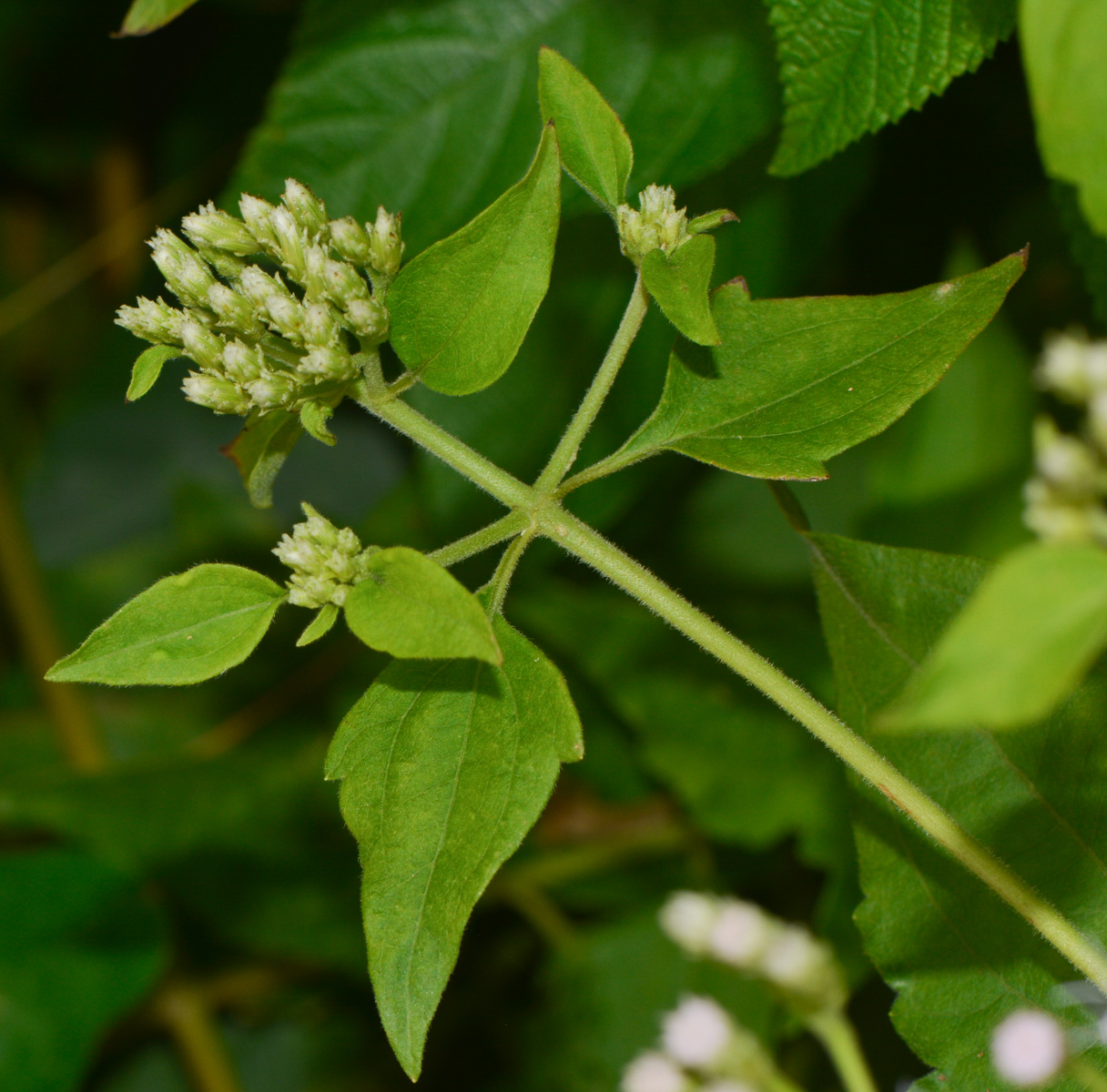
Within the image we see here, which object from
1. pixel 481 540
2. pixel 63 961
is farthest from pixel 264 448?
pixel 63 961

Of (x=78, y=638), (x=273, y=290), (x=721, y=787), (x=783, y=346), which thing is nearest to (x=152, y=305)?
(x=273, y=290)

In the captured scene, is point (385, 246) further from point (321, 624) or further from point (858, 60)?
point (858, 60)

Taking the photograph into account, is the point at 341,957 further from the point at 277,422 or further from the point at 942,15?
the point at 942,15

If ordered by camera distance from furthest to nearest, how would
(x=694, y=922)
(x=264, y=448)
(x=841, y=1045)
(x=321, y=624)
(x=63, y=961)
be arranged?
(x=63, y=961), (x=694, y=922), (x=841, y=1045), (x=264, y=448), (x=321, y=624)

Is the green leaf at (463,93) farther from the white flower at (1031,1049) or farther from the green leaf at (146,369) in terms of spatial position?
the white flower at (1031,1049)

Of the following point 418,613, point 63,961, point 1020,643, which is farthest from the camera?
point 63,961

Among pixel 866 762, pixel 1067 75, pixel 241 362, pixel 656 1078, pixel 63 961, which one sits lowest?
pixel 63 961
